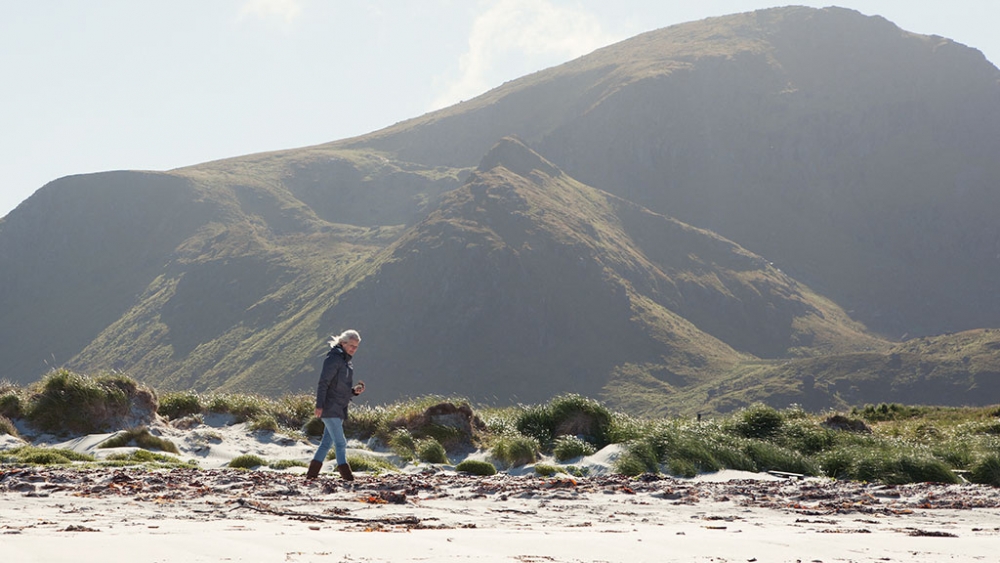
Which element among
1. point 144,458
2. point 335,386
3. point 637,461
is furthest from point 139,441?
point 637,461

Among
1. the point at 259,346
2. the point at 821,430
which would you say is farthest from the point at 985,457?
the point at 259,346

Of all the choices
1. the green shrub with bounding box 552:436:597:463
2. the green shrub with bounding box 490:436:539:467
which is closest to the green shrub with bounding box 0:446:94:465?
the green shrub with bounding box 490:436:539:467

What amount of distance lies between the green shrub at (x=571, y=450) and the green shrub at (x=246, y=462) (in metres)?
4.74

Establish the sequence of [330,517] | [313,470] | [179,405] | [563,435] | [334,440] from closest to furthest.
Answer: [330,517]
[313,470]
[334,440]
[563,435]
[179,405]

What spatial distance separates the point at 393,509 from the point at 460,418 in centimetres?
807

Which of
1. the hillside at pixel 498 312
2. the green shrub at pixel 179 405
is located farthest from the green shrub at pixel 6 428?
the hillside at pixel 498 312

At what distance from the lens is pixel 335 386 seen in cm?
1176

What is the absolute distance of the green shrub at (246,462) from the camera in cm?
1343

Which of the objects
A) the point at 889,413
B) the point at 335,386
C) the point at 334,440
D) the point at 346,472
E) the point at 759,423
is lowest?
the point at 889,413

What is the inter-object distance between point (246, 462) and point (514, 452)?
419 centimetres

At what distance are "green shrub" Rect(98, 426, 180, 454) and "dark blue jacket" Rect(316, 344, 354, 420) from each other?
415 cm

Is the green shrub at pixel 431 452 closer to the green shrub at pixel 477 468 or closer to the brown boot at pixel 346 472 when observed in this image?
the green shrub at pixel 477 468

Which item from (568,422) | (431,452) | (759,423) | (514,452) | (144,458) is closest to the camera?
(144,458)

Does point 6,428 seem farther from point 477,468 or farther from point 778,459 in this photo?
point 778,459
